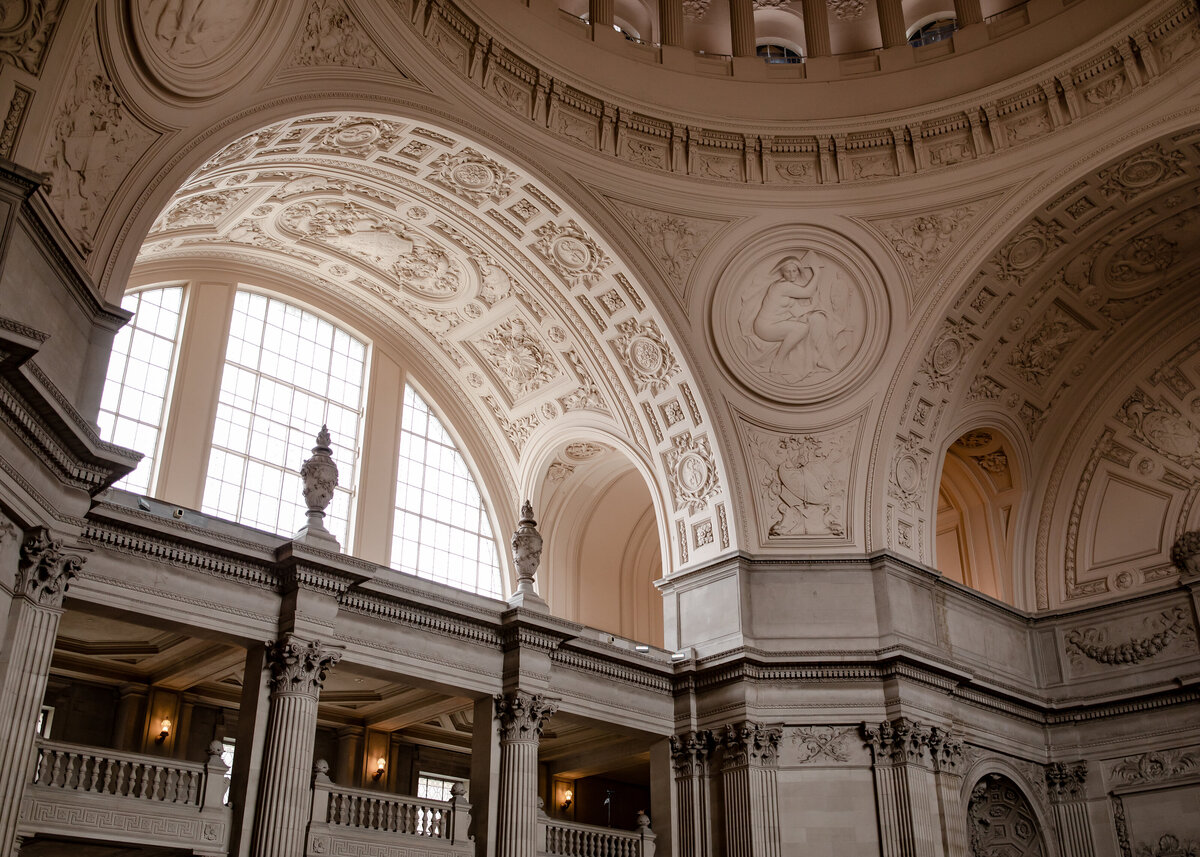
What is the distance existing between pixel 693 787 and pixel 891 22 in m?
14.3

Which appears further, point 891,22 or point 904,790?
point 891,22

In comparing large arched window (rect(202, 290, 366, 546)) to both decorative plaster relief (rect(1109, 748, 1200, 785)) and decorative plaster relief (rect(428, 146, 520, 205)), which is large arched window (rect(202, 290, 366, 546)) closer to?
decorative plaster relief (rect(428, 146, 520, 205))

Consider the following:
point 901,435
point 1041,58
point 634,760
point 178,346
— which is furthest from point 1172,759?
point 178,346

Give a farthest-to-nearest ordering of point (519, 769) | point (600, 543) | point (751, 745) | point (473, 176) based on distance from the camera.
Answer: point (600, 543), point (473, 176), point (751, 745), point (519, 769)

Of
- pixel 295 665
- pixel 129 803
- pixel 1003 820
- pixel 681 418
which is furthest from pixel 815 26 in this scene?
pixel 129 803

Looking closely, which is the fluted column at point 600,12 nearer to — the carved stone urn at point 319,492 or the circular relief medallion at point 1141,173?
the circular relief medallion at point 1141,173

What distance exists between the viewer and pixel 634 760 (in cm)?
2095

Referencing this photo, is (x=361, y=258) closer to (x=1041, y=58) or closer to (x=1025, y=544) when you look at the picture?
(x=1041, y=58)

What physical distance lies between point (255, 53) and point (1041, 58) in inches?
514

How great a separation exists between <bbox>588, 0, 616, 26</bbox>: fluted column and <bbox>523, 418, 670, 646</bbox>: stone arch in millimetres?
7443

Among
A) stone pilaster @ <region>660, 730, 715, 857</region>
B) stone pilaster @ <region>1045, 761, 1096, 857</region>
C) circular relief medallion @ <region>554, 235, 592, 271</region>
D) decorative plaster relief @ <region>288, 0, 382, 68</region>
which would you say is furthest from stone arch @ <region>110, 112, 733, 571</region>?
stone pilaster @ <region>1045, 761, 1096, 857</region>

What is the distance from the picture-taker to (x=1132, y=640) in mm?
21656

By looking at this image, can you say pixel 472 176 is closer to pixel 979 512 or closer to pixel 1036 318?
pixel 1036 318

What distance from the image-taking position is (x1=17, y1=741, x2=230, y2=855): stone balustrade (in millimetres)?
12594
